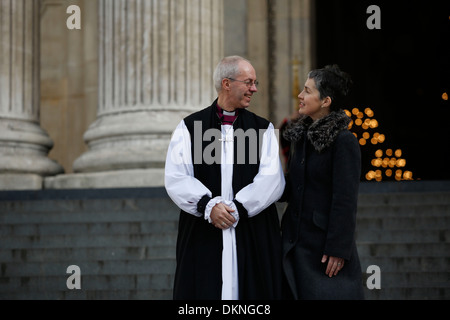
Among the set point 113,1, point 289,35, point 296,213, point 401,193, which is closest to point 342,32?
point 289,35

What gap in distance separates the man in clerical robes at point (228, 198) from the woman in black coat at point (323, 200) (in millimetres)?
122

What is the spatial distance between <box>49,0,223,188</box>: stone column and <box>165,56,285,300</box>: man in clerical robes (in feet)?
19.2

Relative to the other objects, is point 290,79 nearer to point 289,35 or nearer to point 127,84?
point 289,35

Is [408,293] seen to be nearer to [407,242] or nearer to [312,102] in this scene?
[407,242]

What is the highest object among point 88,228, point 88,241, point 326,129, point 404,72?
point 404,72

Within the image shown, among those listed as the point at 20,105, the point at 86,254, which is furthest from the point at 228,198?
the point at 20,105

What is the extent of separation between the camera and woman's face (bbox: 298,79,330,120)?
495cm

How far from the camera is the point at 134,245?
8.52 m

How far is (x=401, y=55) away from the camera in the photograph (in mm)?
16969

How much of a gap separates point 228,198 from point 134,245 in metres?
3.67

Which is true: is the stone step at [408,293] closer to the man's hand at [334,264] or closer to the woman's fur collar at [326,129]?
the man's hand at [334,264]

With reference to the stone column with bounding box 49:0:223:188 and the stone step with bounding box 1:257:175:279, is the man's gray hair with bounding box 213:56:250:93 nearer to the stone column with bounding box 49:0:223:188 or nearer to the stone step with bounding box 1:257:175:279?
the stone step with bounding box 1:257:175:279

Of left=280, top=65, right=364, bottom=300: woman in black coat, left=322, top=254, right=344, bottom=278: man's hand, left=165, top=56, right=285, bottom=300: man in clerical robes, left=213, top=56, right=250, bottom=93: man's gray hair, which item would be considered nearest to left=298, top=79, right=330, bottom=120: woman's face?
left=280, top=65, right=364, bottom=300: woman in black coat

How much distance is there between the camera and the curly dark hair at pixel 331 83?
4.94 m
